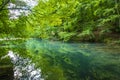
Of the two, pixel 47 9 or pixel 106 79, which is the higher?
pixel 47 9

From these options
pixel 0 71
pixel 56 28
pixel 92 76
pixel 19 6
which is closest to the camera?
pixel 19 6

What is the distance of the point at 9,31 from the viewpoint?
344 inches

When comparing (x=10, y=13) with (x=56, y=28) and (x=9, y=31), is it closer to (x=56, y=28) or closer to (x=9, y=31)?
(x=9, y=31)

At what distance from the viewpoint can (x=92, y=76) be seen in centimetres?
1012

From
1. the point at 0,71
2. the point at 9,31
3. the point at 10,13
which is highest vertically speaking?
the point at 10,13

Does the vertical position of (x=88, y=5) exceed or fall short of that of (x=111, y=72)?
it exceeds it

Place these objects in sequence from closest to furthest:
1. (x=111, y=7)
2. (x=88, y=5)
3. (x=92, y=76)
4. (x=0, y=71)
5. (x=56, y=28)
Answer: (x=0, y=71) → (x=92, y=76) → (x=111, y=7) → (x=88, y=5) → (x=56, y=28)

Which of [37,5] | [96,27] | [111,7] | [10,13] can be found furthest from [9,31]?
[96,27]

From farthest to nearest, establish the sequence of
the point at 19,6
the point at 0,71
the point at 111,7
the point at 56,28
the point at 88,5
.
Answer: the point at 56,28
the point at 88,5
the point at 111,7
the point at 0,71
the point at 19,6

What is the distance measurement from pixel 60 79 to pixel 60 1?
3106 millimetres

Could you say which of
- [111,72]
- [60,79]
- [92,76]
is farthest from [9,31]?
[111,72]

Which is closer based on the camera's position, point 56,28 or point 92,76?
point 92,76

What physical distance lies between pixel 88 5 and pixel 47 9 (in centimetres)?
2563

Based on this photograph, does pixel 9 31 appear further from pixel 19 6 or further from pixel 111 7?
pixel 111 7
